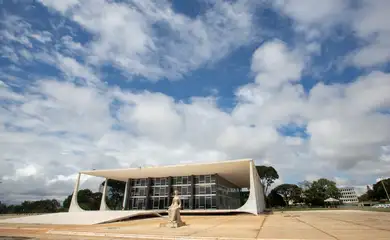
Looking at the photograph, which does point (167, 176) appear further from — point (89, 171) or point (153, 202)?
point (89, 171)

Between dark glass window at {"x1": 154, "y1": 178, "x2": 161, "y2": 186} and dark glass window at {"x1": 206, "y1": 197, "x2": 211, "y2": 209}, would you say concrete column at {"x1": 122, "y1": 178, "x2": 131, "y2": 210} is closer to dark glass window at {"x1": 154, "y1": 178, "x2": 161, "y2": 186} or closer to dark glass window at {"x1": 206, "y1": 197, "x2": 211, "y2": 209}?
dark glass window at {"x1": 154, "y1": 178, "x2": 161, "y2": 186}

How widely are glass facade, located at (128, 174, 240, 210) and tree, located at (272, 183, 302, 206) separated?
3481cm

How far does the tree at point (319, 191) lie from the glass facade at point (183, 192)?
34059mm

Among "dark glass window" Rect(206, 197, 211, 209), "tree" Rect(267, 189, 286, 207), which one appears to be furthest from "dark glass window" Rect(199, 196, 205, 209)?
"tree" Rect(267, 189, 286, 207)

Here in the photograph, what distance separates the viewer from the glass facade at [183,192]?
30484mm

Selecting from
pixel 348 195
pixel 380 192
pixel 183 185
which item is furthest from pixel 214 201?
pixel 348 195

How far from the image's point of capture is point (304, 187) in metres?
63.5

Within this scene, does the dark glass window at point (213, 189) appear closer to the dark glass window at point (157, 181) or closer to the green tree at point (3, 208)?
the dark glass window at point (157, 181)

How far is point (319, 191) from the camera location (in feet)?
188

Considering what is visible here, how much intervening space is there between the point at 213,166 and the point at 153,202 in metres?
12.9

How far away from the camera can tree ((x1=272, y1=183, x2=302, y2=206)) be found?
62594 mm

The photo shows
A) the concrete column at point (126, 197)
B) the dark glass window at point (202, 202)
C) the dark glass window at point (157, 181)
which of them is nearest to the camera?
the dark glass window at point (202, 202)

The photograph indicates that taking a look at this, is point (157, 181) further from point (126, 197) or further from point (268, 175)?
point (268, 175)

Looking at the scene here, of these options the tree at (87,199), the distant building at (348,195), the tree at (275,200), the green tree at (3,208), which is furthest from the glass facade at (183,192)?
the distant building at (348,195)
